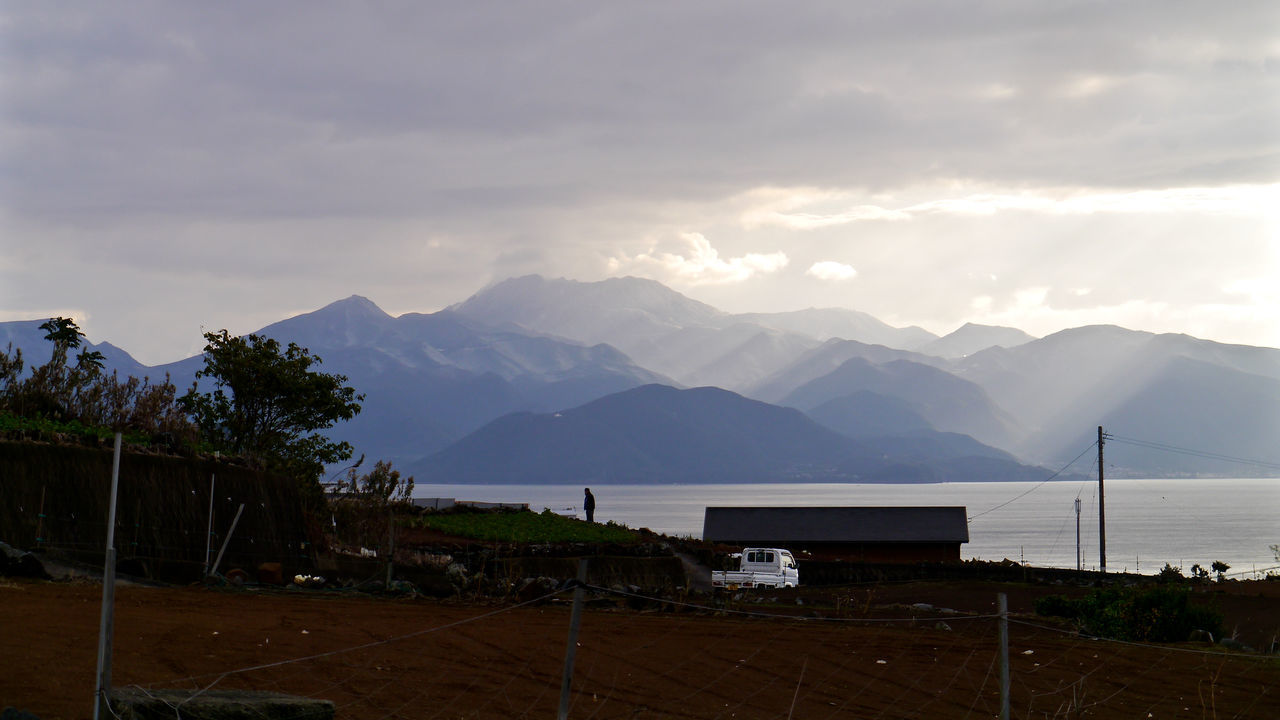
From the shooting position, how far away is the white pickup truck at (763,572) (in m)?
34.5

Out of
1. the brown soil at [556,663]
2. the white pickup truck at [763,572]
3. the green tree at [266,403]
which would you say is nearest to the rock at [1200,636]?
the brown soil at [556,663]

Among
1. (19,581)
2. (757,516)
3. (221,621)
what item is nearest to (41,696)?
(221,621)

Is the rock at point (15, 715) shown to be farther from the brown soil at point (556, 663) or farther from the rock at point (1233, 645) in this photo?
the rock at point (1233, 645)

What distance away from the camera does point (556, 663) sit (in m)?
12.4

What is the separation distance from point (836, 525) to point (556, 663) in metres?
39.0

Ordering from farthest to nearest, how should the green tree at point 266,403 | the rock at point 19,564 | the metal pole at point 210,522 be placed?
1. the green tree at point 266,403
2. the metal pole at point 210,522
3. the rock at point 19,564

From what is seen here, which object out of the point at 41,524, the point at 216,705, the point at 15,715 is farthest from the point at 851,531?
the point at 15,715

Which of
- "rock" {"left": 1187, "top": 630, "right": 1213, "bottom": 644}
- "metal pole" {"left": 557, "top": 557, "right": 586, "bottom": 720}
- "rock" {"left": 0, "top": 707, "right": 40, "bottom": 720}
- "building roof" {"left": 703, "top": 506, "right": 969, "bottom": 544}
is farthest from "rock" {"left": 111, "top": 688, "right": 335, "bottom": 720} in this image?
"building roof" {"left": 703, "top": 506, "right": 969, "bottom": 544}

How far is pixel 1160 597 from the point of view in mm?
19281

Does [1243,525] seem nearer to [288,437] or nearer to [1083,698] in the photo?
[288,437]

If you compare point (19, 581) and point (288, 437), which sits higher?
point (288, 437)

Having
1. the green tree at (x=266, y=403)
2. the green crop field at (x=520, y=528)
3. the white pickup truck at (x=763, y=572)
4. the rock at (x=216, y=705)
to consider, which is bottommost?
the white pickup truck at (x=763, y=572)

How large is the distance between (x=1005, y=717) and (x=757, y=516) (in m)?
43.0

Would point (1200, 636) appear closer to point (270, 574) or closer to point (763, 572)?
point (270, 574)
